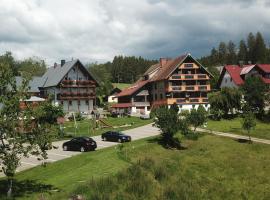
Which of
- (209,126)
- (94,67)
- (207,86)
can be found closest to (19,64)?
(94,67)

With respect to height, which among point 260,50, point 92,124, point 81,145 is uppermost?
point 260,50

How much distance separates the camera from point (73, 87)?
85.2 m

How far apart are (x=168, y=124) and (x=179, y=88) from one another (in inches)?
1320

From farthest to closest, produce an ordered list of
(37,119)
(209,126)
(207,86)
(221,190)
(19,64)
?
(19,64) < (207,86) < (209,126) < (221,190) < (37,119)

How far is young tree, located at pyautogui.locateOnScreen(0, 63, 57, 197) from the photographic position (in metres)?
25.5

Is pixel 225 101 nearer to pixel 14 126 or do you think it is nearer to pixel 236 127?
pixel 236 127

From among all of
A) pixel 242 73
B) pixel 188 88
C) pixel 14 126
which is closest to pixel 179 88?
pixel 188 88

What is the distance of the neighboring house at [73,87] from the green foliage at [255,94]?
102 feet

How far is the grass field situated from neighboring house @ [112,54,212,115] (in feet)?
104

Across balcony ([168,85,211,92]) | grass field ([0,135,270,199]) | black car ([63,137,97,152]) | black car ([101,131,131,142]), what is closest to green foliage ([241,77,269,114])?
balcony ([168,85,211,92])

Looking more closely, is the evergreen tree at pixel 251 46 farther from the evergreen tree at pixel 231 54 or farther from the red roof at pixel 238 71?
the red roof at pixel 238 71

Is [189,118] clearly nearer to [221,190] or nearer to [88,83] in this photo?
[221,190]

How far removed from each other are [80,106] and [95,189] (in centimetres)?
6006

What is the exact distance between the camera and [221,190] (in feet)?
113
